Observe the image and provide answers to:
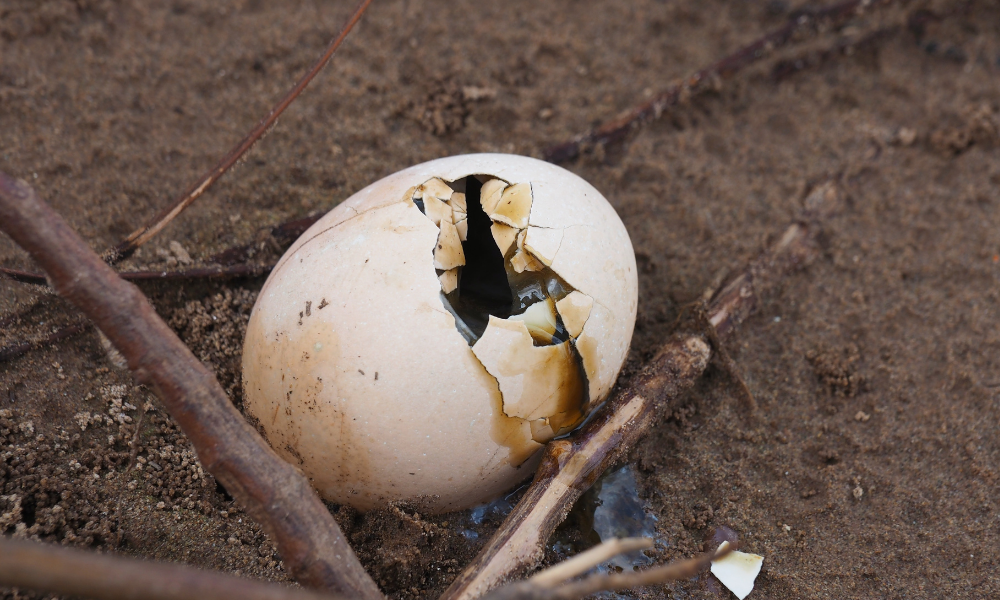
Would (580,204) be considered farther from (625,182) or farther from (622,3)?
(622,3)

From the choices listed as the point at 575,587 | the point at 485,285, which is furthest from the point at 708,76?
the point at 575,587

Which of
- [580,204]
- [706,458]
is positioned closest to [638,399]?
[706,458]

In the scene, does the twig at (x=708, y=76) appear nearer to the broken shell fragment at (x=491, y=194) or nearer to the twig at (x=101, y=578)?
the broken shell fragment at (x=491, y=194)

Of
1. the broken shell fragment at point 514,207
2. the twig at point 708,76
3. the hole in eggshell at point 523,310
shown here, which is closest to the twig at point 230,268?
the hole in eggshell at point 523,310

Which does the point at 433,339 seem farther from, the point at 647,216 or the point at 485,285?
the point at 647,216

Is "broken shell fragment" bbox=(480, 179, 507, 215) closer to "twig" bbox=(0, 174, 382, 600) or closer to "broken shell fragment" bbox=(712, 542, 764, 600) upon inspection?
"twig" bbox=(0, 174, 382, 600)

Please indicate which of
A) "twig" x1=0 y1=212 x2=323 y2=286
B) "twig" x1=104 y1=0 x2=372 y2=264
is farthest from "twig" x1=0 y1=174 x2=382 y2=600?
"twig" x1=0 y1=212 x2=323 y2=286
